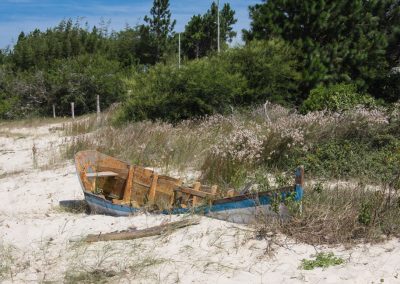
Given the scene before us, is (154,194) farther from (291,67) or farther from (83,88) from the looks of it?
(83,88)

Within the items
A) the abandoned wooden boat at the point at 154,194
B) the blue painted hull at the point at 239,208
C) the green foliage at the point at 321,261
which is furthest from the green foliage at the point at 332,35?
the green foliage at the point at 321,261

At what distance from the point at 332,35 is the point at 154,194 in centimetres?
1042

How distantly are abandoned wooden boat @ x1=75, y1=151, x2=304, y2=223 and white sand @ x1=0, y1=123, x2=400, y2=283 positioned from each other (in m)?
0.15

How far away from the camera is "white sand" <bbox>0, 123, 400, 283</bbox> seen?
15.9 ft

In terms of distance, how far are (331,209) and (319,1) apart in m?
10.4

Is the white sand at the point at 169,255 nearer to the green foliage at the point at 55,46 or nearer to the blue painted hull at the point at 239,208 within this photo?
the blue painted hull at the point at 239,208

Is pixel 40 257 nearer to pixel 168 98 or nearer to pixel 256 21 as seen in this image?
pixel 168 98

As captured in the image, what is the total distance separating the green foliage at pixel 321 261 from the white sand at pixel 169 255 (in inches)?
2.7

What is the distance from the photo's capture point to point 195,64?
14219 mm

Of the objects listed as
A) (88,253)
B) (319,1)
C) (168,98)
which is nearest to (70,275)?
(88,253)

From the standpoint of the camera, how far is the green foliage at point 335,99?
38.2ft

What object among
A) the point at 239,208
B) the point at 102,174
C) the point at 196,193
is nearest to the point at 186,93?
the point at 102,174

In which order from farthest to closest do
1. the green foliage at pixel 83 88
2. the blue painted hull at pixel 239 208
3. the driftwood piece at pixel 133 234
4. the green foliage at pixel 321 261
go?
1. the green foliage at pixel 83 88
2. the driftwood piece at pixel 133 234
3. the blue painted hull at pixel 239 208
4. the green foliage at pixel 321 261

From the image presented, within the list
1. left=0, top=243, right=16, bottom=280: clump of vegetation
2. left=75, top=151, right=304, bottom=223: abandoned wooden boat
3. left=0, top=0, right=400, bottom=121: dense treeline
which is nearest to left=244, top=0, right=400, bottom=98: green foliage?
left=0, top=0, right=400, bottom=121: dense treeline
